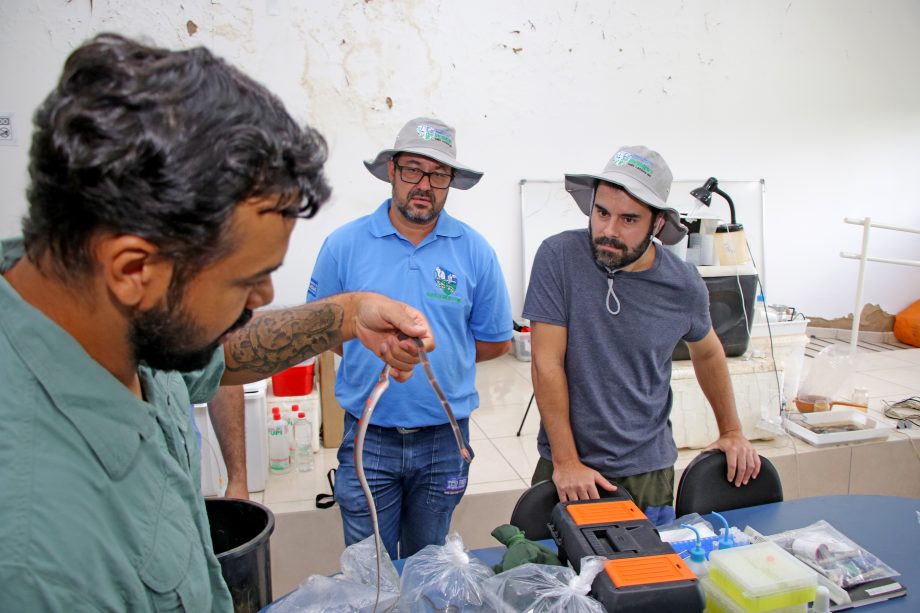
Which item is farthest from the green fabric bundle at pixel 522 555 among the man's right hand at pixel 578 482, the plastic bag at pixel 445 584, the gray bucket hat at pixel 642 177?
the gray bucket hat at pixel 642 177

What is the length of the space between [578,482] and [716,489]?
1.47 ft

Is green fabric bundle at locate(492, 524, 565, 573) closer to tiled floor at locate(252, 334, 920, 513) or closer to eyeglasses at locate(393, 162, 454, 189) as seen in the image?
eyeglasses at locate(393, 162, 454, 189)

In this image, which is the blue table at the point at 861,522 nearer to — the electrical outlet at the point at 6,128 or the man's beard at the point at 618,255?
the man's beard at the point at 618,255

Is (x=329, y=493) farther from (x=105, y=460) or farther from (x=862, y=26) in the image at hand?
(x=862, y=26)

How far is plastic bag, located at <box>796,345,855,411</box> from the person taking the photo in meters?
3.29

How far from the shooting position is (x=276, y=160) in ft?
2.26

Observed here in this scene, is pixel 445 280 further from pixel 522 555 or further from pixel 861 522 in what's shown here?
pixel 861 522

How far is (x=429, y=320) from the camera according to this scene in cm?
196

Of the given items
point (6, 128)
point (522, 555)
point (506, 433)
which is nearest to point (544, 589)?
point (522, 555)

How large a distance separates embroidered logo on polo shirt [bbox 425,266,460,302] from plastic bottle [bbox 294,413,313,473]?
1.42m

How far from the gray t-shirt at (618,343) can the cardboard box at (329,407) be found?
1690 millimetres

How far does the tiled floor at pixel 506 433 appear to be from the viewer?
110 inches

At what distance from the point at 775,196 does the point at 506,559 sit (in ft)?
16.6

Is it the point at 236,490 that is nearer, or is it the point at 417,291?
the point at 236,490
